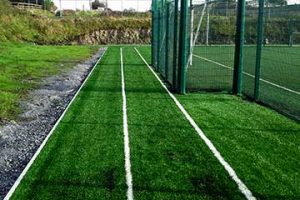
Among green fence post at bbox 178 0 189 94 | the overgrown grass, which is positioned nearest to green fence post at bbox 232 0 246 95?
green fence post at bbox 178 0 189 94

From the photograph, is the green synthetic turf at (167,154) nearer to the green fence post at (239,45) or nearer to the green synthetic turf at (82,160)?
the green synthetic turf at (82,160)

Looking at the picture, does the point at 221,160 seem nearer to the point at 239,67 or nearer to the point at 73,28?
the point at 239,67

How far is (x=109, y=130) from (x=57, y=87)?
776cm

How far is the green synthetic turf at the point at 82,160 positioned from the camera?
6.35 m

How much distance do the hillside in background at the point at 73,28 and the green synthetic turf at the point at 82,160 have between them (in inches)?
1658

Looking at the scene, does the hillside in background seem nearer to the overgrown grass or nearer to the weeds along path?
the overgrown grass

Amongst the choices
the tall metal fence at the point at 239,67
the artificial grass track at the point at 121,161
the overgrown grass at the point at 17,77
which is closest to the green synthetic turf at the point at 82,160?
the artificial grass track at the point at 121,161

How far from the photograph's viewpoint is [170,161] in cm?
758

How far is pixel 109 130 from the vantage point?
32.0 ft

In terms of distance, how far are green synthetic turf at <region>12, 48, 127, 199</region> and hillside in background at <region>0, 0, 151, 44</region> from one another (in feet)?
138

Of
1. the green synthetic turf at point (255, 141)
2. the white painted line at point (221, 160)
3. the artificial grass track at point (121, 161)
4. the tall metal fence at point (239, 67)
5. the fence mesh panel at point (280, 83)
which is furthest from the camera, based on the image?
the tall metal fence at point (239, 67)

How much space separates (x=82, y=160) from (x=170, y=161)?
1.39 meters

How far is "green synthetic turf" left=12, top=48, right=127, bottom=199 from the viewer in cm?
635

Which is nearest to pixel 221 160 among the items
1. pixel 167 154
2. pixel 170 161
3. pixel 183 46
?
pixel 170 161
